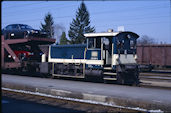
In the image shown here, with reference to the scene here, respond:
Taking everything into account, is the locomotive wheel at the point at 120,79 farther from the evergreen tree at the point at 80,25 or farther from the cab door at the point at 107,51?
→ the evergreen tree at the point at 80,25

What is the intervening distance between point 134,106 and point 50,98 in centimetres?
344

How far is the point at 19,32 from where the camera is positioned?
1675 centimetres

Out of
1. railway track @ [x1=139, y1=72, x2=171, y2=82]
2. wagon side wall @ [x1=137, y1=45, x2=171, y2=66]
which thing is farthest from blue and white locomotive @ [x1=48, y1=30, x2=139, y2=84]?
wagon side wall @ [x1=137, y1=45, x2=171, y2=66]

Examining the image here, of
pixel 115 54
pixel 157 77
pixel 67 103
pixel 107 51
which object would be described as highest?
pixel 107 51

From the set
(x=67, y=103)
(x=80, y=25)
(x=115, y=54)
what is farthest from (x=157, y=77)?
(x=80, y=25)

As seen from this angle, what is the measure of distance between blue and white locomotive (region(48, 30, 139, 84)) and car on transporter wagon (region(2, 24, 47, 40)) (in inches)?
132

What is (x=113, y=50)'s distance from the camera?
1291 centimetres

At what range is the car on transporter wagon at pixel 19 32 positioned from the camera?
16359mm

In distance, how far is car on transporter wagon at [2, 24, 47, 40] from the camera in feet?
53.7

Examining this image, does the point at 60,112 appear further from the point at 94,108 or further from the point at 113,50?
the point at 113,50

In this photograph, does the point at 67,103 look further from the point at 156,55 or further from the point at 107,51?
the point at 156,55

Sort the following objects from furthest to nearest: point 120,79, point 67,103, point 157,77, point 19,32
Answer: point 157,77
point 19,32
point 120,79
point 67,103

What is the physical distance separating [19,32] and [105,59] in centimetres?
746

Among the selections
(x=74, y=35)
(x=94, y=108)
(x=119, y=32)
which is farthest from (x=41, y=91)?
(x=74, y=35)
